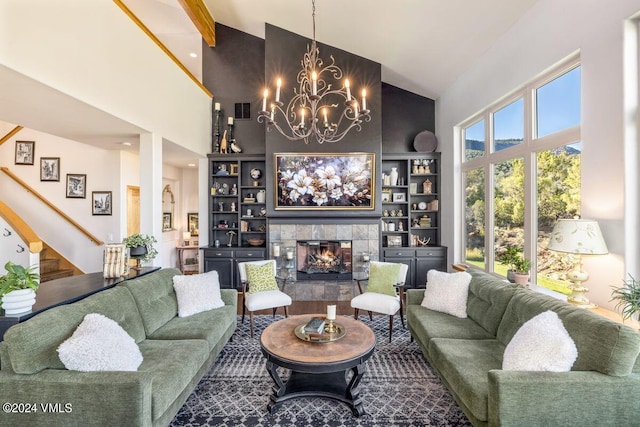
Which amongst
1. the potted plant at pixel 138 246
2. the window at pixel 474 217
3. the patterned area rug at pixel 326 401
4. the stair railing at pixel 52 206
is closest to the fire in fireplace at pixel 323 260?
the window at pixel 474 217

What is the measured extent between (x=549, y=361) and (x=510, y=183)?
2.89m

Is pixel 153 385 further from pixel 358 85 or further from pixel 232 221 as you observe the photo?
pixel 358 85

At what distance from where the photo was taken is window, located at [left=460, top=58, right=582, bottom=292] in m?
3.16

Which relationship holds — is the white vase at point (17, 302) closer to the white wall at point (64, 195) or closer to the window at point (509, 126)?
the white wall at point (64, 195)

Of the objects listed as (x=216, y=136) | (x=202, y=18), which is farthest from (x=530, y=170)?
(x=202, y=18)

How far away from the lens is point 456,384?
7.18 ft

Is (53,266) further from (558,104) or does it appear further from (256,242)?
(558,104)

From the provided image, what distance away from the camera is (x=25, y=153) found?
6.16m

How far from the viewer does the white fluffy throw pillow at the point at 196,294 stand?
10.9 feet

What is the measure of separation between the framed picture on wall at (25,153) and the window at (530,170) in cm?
840

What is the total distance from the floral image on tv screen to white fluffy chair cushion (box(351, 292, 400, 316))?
2.16 metres

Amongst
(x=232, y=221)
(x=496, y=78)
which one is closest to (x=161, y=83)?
(x=232, y=221)

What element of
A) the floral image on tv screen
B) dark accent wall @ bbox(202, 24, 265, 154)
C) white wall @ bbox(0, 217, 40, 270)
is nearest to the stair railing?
white wall @ bbox(0, 217, 40, 270)

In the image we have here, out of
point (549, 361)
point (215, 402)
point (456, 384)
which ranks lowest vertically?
point (215, 402)
